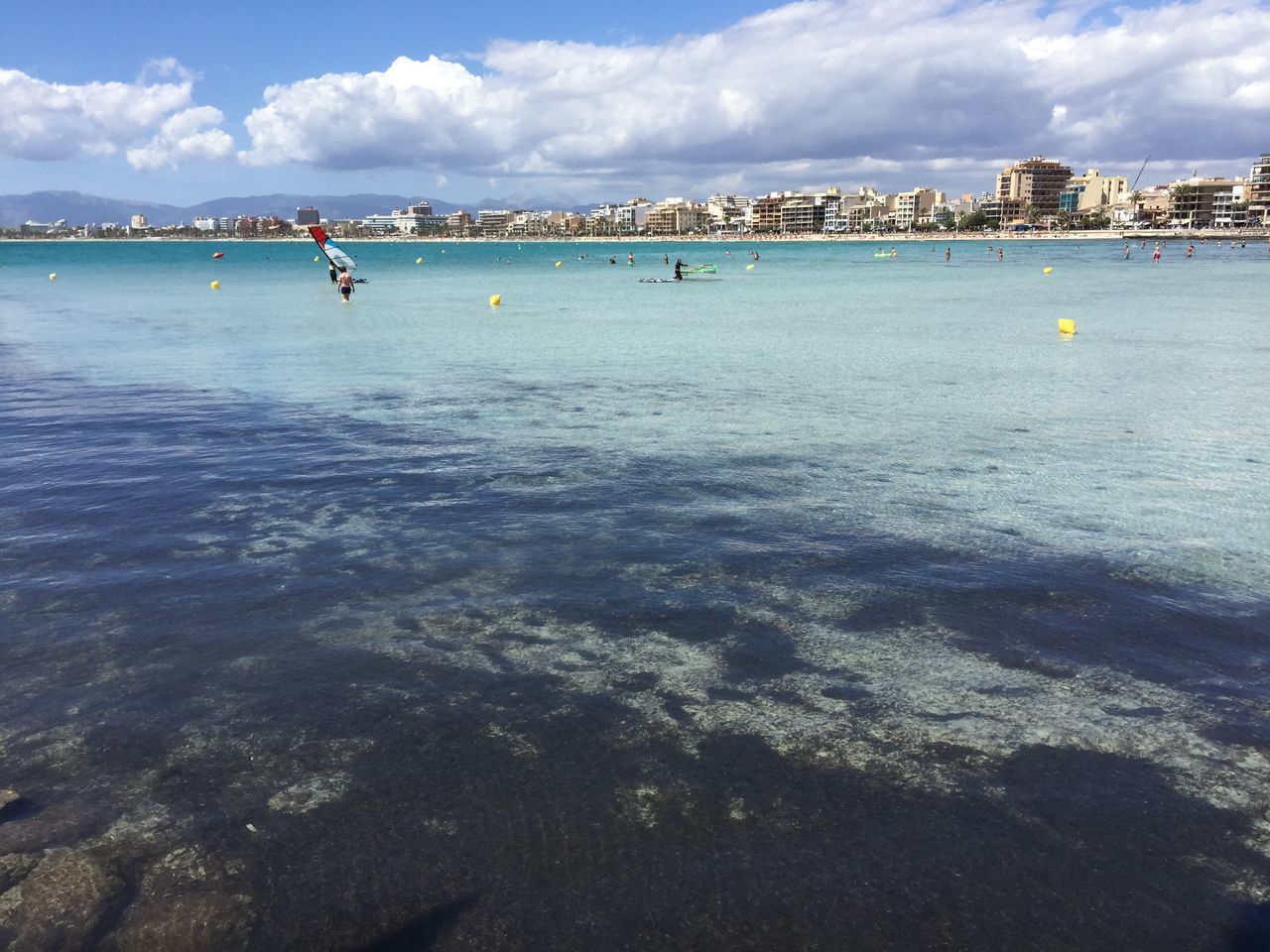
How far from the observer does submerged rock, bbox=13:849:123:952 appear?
172 inches

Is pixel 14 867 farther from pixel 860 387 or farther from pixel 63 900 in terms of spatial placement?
pixel 860 387

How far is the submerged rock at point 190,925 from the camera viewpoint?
4.34 meters

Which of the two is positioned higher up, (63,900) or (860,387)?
(860,387)

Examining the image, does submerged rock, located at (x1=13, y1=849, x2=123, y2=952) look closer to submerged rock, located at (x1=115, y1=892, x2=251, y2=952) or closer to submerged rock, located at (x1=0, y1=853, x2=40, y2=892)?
submerged rock, located at (x1=0, y1=853, x2=40, y2=892)

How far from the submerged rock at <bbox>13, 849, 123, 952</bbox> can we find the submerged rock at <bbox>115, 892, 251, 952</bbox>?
0.67 ft

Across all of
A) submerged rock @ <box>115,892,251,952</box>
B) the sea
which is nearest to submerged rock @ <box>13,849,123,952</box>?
the sea

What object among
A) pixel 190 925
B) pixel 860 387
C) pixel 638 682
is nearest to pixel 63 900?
pixel 190 925

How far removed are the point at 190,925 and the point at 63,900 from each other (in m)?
0.69

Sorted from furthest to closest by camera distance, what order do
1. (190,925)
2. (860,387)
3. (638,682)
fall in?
1. (860,387)
2. (638,682)
3. (190,925)

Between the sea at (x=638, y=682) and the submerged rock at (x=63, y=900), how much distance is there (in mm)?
16

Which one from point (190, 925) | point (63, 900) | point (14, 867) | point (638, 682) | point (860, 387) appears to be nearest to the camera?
point (190, 925)

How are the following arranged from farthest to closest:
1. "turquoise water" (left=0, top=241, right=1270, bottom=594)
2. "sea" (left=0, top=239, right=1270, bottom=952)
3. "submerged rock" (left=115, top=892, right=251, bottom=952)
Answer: "turquoise water" (left=0, top=241, right=1270, bottom=594) < "sea" (left=0, top=239, right=1270, bottom=952) < "submerged rock" (left=115, top=892, right=251, bottom=952)

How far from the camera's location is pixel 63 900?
4.57 metres

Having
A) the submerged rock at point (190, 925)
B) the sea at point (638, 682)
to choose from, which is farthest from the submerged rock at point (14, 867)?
the submerged rock at point (190, 925)
